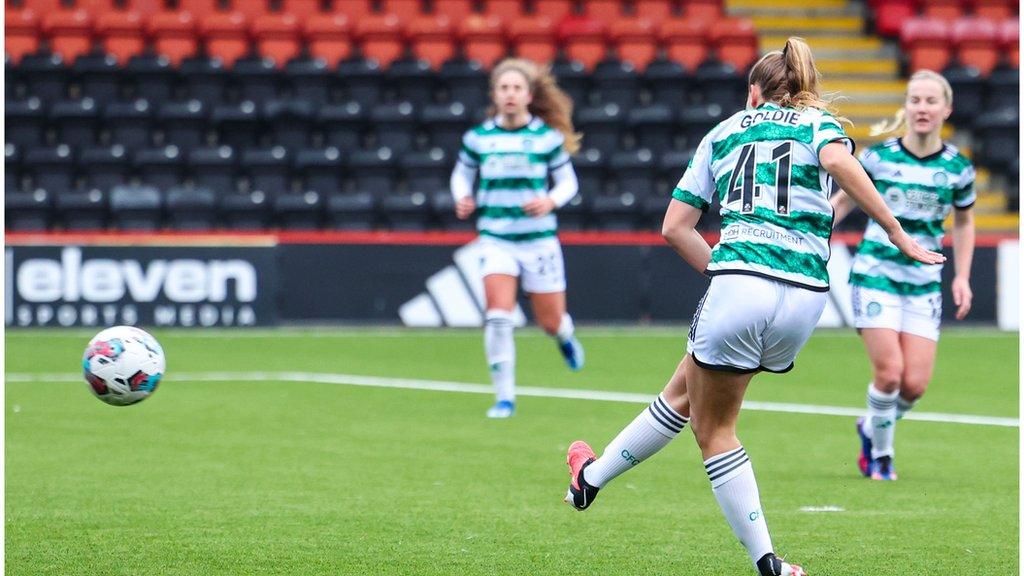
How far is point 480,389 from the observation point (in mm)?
12047

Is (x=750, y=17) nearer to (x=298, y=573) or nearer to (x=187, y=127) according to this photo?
(x=187, y=127)

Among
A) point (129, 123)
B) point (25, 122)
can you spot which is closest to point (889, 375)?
point (129, 123)

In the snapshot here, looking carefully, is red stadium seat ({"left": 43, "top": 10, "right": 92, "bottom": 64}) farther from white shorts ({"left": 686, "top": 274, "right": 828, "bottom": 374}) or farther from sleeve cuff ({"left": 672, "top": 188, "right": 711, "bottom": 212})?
white shorts ({"left": 686, "top": 274, "right": 828, "bottom": 374})

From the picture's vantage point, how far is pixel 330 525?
628 cm

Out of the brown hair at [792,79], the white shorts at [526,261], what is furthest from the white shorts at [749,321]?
the white shorts at [526,261]

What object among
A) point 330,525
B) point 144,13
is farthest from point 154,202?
point 330,525

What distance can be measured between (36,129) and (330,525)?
1524 centimetres

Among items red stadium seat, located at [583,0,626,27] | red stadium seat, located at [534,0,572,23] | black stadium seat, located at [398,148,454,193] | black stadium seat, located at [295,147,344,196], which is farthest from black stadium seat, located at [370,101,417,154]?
red stadium seat, located at [583,0,626,27]

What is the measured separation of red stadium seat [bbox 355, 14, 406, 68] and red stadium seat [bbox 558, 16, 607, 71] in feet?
8.17

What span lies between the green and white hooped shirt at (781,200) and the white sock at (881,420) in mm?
2965

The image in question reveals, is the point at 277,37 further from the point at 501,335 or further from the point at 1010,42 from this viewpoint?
the point at 501,335

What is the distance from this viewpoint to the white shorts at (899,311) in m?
7.67

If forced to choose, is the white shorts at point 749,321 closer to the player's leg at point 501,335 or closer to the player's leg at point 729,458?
the player's leg at point 729,458

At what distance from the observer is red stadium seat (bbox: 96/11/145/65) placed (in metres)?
21.9
